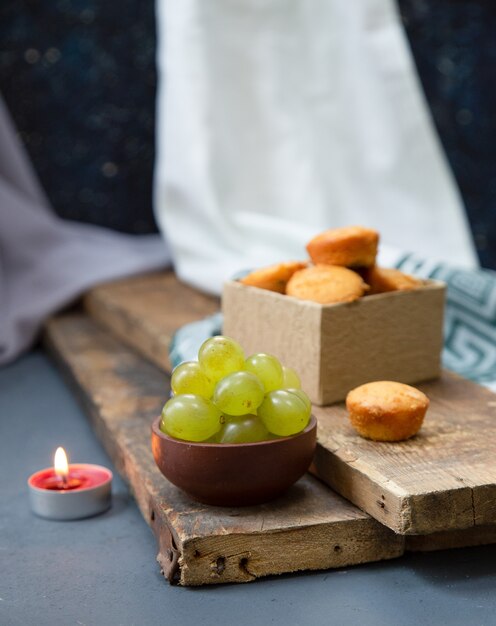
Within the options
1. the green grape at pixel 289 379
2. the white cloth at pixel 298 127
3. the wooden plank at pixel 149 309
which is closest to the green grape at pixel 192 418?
the green grape at pixel 289 379

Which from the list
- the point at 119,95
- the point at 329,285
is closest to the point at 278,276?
the point at 329,285

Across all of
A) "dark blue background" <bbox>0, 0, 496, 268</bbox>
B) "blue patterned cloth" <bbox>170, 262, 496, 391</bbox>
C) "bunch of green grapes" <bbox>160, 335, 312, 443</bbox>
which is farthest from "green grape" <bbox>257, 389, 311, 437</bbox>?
"dark blue background" <bbox>0, 0, 496, 268</bbox>

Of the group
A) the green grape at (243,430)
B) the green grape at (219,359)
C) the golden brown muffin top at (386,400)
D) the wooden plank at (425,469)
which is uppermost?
the green grape at (219,359)

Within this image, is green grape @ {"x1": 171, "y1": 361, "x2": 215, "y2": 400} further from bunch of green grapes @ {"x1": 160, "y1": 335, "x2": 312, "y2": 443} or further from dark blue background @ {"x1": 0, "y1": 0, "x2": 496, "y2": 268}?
dark blue background @ {"x1": 0, "y1": 0, "x2": 496, "y2": 268}

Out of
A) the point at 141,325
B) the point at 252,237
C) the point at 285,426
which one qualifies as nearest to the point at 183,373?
the point at 285,426

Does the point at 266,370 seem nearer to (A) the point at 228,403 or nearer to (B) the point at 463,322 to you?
(A) the point at 228,403

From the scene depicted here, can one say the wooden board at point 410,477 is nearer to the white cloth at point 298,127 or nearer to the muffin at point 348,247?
the muffin at point 348,247
